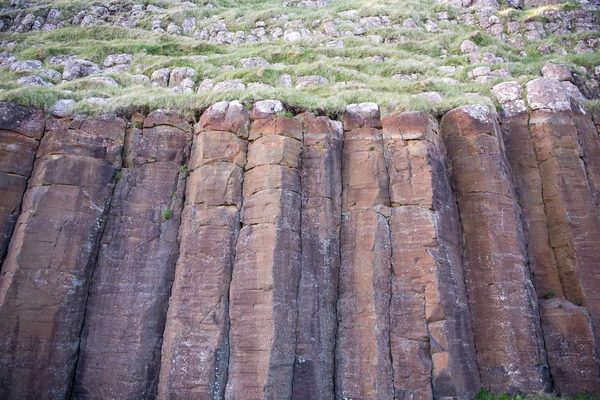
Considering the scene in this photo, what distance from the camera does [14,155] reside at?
40.6 feet

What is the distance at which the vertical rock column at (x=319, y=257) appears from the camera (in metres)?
→ 10.5

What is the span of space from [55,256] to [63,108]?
4.43 m

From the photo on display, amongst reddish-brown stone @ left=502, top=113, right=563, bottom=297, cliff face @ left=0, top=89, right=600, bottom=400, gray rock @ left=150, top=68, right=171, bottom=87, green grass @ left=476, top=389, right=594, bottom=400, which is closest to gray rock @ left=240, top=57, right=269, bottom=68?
gray rock @ left=150, top=68, right=171, bottom=87

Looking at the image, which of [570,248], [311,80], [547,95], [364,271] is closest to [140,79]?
[311,80]

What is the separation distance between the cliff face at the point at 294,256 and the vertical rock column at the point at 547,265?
0.04 metres

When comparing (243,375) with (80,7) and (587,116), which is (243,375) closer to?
(587,116)

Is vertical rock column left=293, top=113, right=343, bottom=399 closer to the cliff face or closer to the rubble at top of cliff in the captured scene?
the cliff face

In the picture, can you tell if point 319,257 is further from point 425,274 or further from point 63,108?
point 63,108

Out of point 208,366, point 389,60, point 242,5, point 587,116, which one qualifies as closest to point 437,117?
point 587,116

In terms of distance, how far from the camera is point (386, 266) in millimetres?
11312

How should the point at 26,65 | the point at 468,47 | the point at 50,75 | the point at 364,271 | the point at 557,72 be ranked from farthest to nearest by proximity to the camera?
the point at 468,47 < the point at 26,65 < the point at 50,75 < the point at 557,72 < the point at 364,271

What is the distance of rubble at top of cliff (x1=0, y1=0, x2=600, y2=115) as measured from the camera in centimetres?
1439

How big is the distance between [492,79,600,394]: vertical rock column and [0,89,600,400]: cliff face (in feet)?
0.14

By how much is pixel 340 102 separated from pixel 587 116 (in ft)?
24.1
